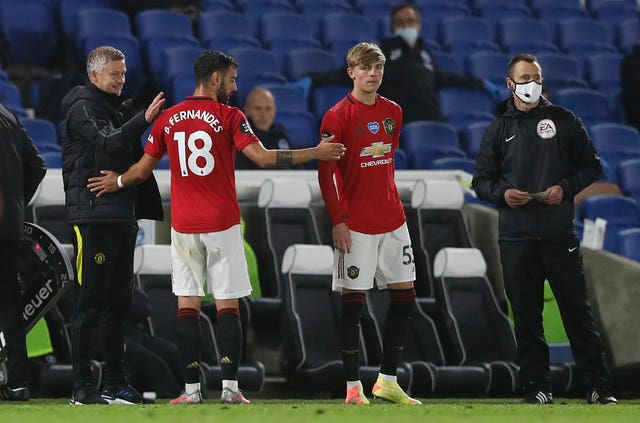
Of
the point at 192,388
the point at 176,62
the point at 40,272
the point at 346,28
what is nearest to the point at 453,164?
the point at 176,62

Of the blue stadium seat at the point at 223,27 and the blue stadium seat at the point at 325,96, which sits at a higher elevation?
the blue stadium seat at the point at 223,27

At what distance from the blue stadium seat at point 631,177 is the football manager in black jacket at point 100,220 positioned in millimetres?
6121

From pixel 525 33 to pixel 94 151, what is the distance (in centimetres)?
867

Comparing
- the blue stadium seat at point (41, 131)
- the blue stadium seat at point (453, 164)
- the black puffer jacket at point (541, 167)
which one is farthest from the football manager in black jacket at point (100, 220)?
the blue stadium seat at point (453, 164)

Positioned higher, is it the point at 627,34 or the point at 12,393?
the point at 627,34

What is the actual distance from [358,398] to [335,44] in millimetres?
6893

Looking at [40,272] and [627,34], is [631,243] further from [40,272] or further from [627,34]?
[627,34]

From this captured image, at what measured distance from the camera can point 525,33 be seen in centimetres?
1498

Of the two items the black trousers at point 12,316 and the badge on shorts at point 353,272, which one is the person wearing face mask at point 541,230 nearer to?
the badge on shorts at point 353,272

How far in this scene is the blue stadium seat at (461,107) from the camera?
13.1m

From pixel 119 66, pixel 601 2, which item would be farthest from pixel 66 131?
pixel 601 2

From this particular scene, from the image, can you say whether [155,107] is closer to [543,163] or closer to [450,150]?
[543,163]

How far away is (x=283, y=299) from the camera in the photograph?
9438mm

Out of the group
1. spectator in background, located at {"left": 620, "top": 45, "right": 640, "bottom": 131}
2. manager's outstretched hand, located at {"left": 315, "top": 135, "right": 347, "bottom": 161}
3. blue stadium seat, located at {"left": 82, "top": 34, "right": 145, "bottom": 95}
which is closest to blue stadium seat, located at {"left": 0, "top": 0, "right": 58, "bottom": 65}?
blue stadium seat, located at {"left": 82, "top": 34, "right": 145, "bottom": 95}
